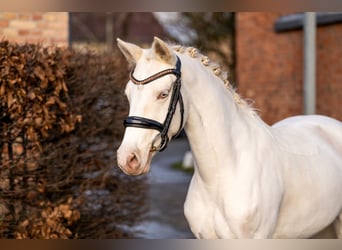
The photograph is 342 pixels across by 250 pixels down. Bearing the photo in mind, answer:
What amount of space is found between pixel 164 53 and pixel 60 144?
236cm

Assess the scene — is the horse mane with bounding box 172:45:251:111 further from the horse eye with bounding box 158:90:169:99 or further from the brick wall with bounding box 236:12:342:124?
the brick wall with bounding box 236:12:342:124

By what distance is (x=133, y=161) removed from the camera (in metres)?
2.90

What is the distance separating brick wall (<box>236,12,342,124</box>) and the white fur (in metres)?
6.05

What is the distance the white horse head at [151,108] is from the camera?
2914 millimetres

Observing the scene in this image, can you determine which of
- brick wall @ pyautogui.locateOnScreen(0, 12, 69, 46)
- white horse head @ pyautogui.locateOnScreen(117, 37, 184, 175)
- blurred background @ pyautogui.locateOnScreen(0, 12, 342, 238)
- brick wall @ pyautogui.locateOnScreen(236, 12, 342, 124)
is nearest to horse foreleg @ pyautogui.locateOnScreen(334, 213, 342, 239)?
blurred background @ pyautogui.locateOnScreen(0, 12, 342, 238)

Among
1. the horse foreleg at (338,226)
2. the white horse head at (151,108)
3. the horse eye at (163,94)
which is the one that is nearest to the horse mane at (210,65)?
the white horse head at (151,108)

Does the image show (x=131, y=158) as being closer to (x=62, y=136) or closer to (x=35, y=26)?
(x=62, y=136)

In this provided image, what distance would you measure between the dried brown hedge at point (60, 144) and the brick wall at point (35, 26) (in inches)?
47.5

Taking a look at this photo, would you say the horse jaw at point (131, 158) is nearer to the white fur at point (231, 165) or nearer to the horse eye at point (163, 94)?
the white fur at point (231, 165)

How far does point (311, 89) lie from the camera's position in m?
7.86

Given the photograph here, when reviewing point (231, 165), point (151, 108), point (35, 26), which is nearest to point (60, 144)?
point (35, 26)

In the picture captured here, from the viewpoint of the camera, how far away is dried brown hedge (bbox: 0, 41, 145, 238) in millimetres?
4859

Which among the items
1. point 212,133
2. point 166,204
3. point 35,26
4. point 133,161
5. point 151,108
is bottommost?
point 166,204

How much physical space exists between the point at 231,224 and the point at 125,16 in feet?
89.7
